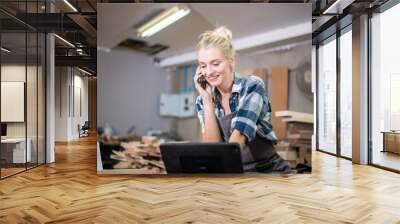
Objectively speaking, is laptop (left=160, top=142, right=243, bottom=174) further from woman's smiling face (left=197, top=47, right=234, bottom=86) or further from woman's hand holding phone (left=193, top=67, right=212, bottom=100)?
woman's smiling face (left=197, top=47, right=234, bottom=86)

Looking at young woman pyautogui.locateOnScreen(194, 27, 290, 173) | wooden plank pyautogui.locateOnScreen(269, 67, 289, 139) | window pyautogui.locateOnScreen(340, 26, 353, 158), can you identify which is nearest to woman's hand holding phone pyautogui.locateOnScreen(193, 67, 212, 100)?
young woman pyautogui.locateOnScreen(194, 27, 290, 173)

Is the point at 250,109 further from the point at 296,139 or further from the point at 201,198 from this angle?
the point at 201,198

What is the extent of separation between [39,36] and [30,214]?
374 cm

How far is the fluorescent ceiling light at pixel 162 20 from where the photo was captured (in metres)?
4.88

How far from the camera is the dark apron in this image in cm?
493

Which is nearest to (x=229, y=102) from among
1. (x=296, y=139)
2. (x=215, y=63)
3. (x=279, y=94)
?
(x=215, y=63)

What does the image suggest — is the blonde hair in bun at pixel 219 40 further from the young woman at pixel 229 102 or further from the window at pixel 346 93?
the window at pixel 346 93

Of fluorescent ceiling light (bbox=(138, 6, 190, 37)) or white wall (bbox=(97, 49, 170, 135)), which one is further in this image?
white wall (bbox=(97, 49, 170, 135))

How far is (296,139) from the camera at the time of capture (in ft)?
16.4

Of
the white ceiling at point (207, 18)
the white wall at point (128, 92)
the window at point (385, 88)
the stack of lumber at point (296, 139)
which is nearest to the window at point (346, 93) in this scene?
the window at point (385, 88)

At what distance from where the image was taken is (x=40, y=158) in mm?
6281

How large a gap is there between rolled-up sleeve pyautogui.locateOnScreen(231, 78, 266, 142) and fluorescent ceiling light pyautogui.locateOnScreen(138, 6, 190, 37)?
130cm

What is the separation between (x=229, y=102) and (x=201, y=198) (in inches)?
60.3

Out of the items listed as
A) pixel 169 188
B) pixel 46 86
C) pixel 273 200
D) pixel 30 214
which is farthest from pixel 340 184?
pixel 46 86
